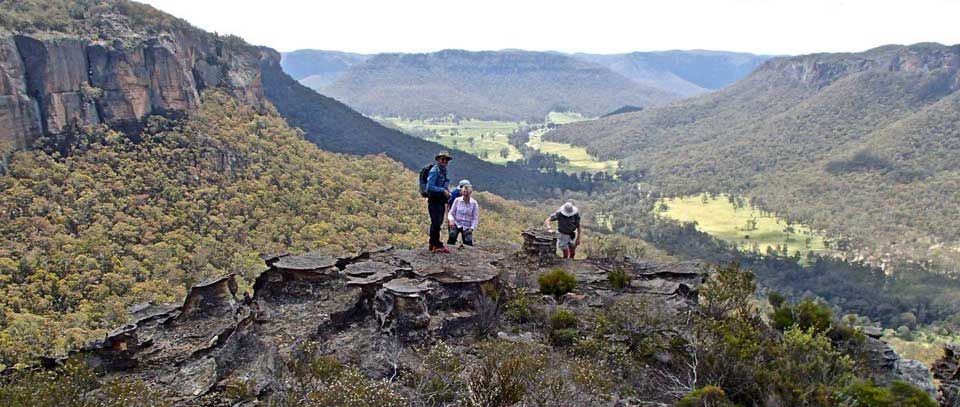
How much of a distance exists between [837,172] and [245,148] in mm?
107438

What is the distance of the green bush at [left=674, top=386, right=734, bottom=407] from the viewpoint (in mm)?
9266

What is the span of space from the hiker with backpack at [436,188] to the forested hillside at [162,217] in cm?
1273

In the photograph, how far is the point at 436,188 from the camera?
1389cm

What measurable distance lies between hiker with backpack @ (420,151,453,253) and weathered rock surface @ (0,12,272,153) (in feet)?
102

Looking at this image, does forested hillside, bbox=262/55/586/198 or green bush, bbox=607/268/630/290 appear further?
forested hillside, bbox=262/55/586/198

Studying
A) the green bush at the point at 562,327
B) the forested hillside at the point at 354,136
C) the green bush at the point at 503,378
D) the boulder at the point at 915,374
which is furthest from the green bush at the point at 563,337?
the forested hillside at the point at 354,136

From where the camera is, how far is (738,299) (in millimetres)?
13305

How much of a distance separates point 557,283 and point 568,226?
9.14 ft

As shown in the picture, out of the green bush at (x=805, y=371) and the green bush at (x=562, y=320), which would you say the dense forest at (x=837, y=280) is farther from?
the green bush at (x=562, y=320)

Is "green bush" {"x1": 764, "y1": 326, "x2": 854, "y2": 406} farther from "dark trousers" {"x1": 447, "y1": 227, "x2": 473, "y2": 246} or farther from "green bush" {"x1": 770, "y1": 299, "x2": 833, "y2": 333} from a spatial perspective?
"dark trousers" {"x1": 447, "y1": 227, "x2": 473, "y2": 246}

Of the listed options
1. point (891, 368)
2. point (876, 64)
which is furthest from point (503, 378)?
point (876, 64)

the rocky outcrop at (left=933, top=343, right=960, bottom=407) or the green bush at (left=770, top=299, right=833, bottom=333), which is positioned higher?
the green bush at (left=770, top=299, right=833, bottom=333)

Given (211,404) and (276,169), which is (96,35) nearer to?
(276,169)

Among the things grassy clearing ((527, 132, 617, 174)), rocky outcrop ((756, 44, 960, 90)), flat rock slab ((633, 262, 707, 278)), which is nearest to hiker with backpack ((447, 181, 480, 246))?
flat rock slab ((633, 262, 707, 278))
